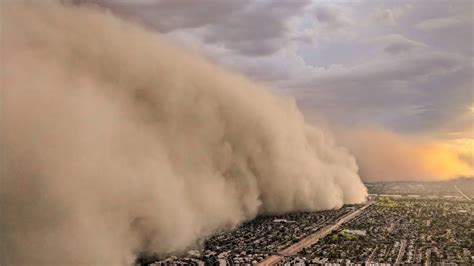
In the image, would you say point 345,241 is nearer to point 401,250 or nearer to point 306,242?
point 306,242

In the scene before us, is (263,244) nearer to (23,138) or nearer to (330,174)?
(23,138)

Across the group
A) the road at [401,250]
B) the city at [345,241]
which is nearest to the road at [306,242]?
the city at [345,241]

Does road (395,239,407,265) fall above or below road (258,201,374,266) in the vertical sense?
below

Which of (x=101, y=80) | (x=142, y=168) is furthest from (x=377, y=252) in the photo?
(x=101, y=80)

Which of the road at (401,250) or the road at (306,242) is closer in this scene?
the road at (401,250)

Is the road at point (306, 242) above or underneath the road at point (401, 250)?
above

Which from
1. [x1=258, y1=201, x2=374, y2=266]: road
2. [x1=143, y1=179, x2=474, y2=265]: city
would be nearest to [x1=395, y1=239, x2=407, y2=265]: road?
[x1=143, y1=179, x2=474, y2=265]: city

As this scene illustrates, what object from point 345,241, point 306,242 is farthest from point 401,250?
point 306,242

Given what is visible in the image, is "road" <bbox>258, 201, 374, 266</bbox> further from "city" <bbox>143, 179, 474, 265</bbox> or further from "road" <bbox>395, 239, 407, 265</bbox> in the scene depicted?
"road" <bbox>395, 239, 407, 265</bbox>

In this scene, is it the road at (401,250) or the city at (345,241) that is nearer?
the road at (401,250)

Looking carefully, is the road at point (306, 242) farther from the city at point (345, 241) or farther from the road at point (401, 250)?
the road at point (401, 250)

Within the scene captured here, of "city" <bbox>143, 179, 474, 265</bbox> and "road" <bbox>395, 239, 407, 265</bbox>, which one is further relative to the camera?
"city" <bbox>143, 179, 474, 265</bbox>
